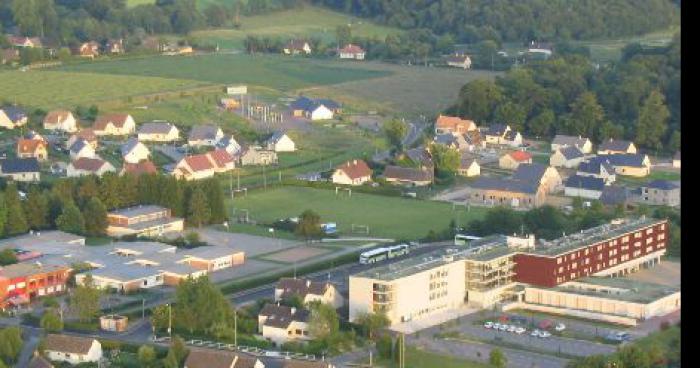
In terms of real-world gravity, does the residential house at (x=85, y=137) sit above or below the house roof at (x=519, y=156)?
above

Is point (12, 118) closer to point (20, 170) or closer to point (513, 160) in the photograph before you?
point (20, 170)

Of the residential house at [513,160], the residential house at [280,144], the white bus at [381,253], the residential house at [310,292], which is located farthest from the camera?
the residential house at [280,144]

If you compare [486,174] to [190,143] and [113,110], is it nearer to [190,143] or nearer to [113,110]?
[190,143]

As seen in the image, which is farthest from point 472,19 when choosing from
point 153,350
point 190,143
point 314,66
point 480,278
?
point 153,350

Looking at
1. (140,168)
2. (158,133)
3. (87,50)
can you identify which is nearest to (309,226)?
(140,168)

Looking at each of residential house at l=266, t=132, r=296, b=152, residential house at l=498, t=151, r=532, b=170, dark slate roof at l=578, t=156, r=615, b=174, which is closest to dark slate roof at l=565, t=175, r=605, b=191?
dark slate roof at l=578, t=156, r=615, b=174

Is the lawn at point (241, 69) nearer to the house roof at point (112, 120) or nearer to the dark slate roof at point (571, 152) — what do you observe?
the house roof at point (112, 120)

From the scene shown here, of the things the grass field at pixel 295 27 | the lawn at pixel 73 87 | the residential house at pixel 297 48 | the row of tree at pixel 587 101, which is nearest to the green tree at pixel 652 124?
the row of tree at pixel 587 101
